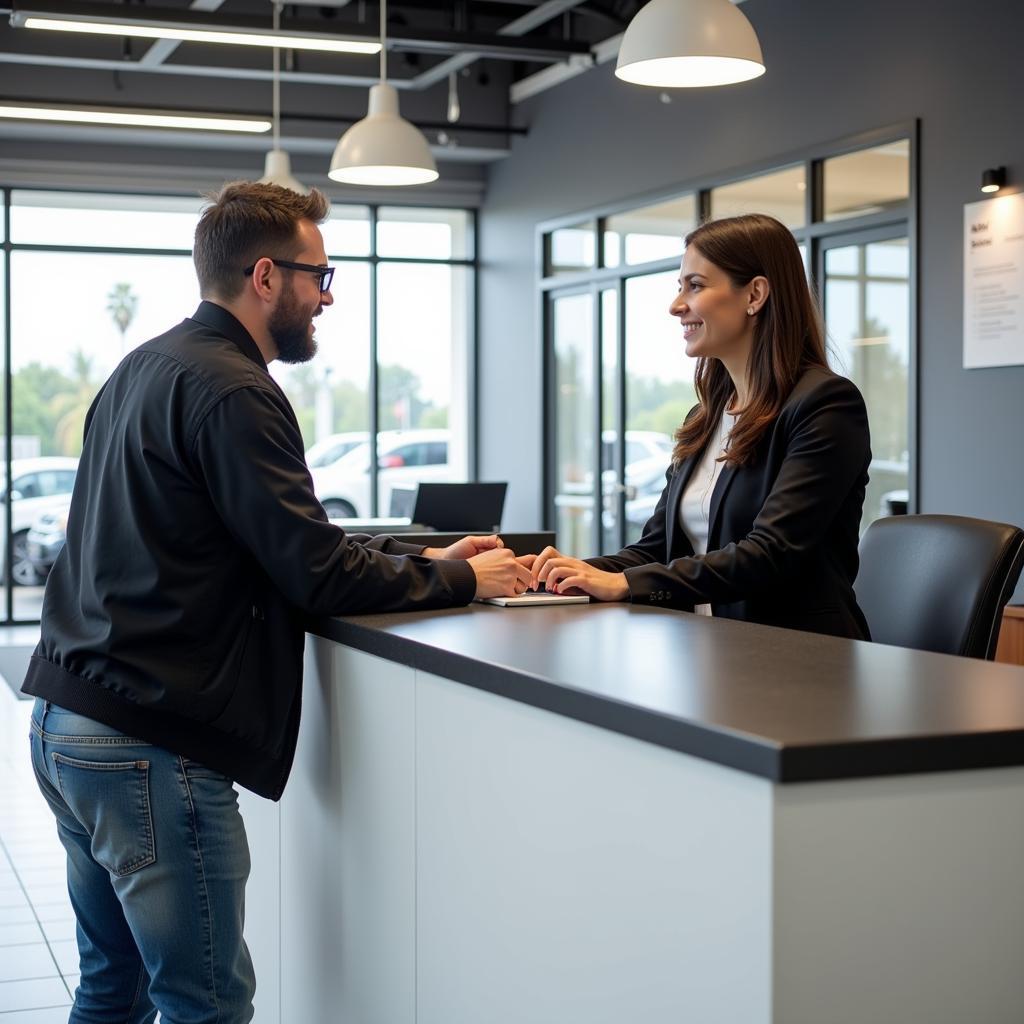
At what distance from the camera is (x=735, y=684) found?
57.4 inches

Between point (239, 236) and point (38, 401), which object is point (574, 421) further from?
point (239, 236)

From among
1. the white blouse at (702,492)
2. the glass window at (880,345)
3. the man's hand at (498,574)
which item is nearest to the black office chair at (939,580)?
the white blouse at (702,492)

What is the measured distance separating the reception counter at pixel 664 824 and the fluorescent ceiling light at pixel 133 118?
6.80 metres

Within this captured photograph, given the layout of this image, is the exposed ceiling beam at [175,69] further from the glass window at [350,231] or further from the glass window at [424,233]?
the glass window at [424,233]

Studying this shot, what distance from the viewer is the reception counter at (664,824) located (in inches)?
47.3

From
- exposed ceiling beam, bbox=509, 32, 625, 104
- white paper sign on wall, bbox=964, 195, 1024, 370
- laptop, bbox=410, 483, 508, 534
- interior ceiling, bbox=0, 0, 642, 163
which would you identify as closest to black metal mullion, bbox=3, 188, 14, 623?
interior ceiling, bbox=0, 0, 642, 163

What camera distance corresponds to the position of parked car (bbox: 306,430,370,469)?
1034 cm

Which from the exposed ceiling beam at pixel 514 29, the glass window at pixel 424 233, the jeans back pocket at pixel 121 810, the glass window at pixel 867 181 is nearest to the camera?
the jeans back pocket at pixel 121 810

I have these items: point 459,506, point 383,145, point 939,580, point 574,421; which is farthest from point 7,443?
point 939,580

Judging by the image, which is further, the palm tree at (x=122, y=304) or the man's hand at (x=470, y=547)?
the palm tree at (x=122, y=304)

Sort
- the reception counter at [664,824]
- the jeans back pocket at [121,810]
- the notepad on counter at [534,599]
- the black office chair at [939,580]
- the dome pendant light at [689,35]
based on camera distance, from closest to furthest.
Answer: the reception counter at [664,824] < the jeans back pocket at [121,810] < the notepad on counter at [534,599] < the black office chair at [939,580] < the dome pendant light at [689,35]

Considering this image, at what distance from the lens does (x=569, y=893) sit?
1.49 metres

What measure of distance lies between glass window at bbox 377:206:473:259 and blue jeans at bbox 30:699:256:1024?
341 inches

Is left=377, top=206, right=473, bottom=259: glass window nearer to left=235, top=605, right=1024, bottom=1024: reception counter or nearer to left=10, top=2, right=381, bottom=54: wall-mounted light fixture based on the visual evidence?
left=10, top=2, right=381, bottom=54: wall-mounted light fixture
